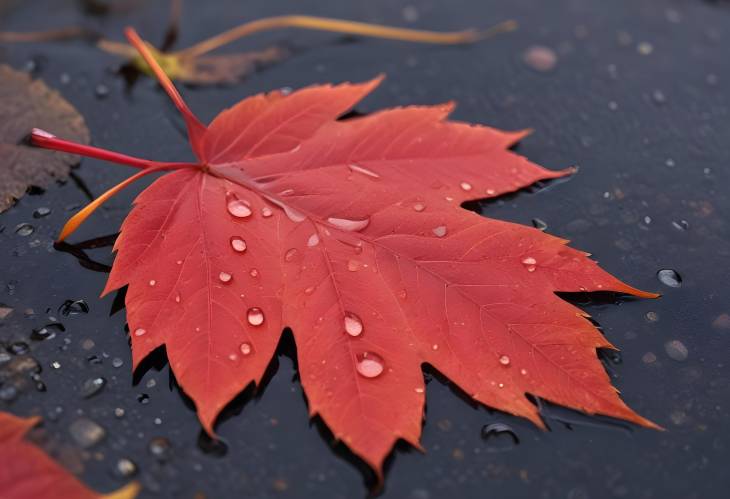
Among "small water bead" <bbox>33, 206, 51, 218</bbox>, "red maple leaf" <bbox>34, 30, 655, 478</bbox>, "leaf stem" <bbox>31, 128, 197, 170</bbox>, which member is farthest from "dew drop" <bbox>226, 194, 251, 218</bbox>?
"small water bead" <bbox>33, 206, 51, 218</bbox>

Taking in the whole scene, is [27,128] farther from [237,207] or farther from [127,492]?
[127,492]

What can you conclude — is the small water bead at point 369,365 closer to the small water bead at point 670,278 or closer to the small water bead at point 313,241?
the small water bead at point 313,241

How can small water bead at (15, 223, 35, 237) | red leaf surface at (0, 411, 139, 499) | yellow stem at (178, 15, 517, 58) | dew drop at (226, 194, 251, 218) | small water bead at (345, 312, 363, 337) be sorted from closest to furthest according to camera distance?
red leaf surface at (0, 411, 139, 499)
small water bead at (345, 312, 363, 337)
dew drop at (226, 194, 251, 218)
small water bead at (15, 223, 35, 237)
yellow stem at (178, 15, 517, 58)

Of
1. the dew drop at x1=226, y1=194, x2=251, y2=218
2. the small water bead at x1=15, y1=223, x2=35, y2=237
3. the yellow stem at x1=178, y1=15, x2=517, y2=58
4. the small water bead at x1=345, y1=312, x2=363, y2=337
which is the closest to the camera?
the small water bead at x1=345, y1=312, x2=363, y2=337

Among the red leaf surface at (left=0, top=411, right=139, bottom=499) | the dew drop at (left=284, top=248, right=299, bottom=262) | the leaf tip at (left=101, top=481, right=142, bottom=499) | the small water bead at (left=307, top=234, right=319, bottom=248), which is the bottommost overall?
the leaf tip at (left=101, top=481, right=142, bottom=499)

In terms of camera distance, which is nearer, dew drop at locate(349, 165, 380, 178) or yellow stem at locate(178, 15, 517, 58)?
dew drop at locate(349, 165, 380, 178)

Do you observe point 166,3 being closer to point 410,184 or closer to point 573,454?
point 410,184

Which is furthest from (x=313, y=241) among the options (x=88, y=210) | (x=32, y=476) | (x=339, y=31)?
(x=339, y=31)

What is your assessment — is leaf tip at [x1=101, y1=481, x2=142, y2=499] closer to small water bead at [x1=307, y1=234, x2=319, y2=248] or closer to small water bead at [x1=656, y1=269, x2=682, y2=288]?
small water bead at [x1=307, y1=234, x2=319, y2=248]
